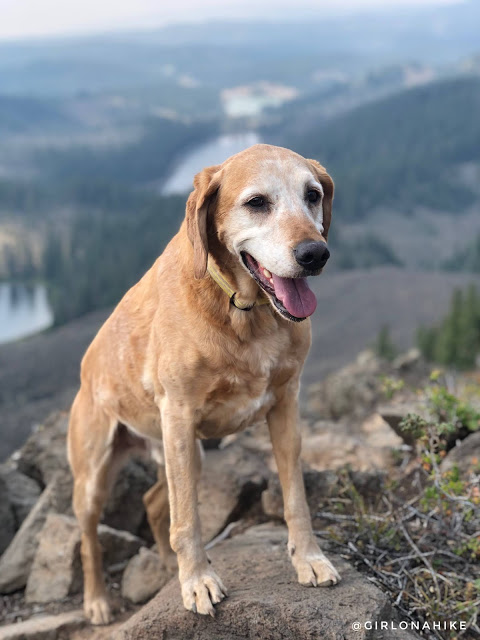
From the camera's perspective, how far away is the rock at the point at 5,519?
10094 millimetres

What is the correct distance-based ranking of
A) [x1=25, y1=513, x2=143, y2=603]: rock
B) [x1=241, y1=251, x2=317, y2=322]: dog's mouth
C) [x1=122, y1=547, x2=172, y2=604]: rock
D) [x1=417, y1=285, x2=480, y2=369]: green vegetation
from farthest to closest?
[x1=417, y1=285, x2=480, y2=369]: green vegetation, [x1=25, y1=513, x2=143, y2=603]: rock, [x1=122, y1=547, x2=172, y2=604]: rock, [x1=241, y1=251, x2=317, y2=322]: dog's mouth

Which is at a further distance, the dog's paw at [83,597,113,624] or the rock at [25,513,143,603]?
the rock at [25,513,143,603]

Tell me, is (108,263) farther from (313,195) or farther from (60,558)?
(313,195)

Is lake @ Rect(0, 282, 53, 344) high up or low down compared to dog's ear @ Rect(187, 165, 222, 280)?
down

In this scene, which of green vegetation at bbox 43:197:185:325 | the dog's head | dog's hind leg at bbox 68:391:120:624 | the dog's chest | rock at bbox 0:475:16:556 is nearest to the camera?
the dog's head

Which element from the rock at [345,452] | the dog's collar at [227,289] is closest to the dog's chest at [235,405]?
the dog's collar at [227,289]

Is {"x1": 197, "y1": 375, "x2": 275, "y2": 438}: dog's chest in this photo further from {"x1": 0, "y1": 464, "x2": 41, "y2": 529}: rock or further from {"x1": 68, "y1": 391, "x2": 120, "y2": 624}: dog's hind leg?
{"x1": 0, "y1": 464, "x2": 41, "y2": 529}: rock

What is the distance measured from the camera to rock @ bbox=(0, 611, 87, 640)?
7238 mm

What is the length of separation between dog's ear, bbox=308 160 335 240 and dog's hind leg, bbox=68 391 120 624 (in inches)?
123

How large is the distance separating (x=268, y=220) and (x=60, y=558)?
5.36 metres

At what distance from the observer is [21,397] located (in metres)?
99.2

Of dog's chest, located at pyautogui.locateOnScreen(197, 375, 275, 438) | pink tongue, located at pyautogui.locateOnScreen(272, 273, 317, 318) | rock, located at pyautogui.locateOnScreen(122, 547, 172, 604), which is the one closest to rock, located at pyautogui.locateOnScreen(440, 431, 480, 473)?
dog's chest, located at pyautogui.locateOnScreen(197, 375, 275, 438)

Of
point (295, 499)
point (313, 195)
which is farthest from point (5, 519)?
point (313, 195)

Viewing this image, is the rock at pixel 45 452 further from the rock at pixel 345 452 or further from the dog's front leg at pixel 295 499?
the dog's front leg at pixel 295 499
